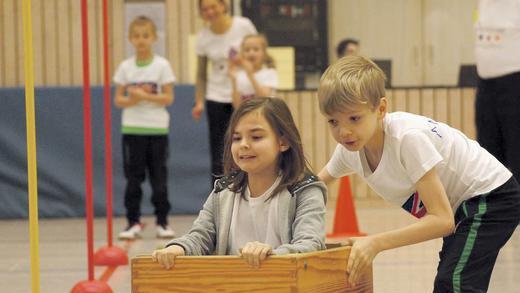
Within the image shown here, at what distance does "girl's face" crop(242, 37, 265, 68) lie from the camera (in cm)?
638

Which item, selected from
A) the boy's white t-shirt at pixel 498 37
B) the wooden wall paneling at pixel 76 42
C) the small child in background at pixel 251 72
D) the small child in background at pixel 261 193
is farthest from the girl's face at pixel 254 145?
the wooden wall paneling at pixel 76 42

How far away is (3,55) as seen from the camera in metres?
8.51

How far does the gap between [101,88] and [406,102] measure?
8.38 feet

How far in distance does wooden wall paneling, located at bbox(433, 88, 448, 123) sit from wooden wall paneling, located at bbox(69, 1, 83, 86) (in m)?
2.94

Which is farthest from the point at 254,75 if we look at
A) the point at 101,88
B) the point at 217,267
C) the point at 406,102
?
the point at 217,267

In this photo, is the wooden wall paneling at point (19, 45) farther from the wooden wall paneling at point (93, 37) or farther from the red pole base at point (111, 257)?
the red pole base at point (111, 257)

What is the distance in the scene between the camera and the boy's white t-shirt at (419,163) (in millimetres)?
2908

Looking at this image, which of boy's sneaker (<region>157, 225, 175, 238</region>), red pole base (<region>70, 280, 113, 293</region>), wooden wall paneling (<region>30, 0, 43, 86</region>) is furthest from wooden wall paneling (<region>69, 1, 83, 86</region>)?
red pole base (<region>70, 280, 113, 293</region>)

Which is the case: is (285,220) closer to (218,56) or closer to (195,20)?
(218,56)

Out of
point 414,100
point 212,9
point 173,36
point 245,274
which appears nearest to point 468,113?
point 414,100

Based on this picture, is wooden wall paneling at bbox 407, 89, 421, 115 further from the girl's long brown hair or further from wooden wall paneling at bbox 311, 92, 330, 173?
the girl's long brown hair

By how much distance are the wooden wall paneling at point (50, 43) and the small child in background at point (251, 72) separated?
252 cm

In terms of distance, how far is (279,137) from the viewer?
123 inches

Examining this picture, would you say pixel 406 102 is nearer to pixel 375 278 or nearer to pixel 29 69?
pixel 375 278
